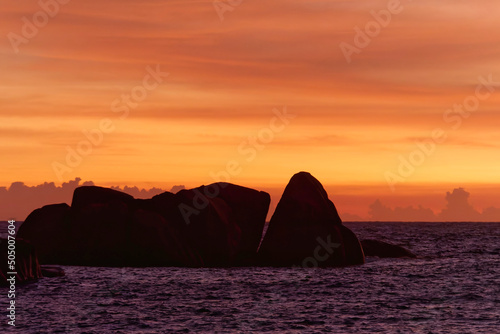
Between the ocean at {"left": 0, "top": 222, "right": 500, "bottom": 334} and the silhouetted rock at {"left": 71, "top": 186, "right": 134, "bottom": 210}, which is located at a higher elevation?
the silhouetted rock at {"left": 71, "top": 186, "right": 134, "bottom": 210}

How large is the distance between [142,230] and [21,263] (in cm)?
1019

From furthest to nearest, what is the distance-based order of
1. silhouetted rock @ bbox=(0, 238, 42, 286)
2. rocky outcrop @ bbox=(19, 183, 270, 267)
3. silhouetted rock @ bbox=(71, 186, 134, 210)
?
silhouetted rock @ bbox=(71, 186, 134, 210), rocky outcrop @ bbox=(19, 183, 270, 267), silhouetted rock @ bbox=(0, 238, 42, 286)

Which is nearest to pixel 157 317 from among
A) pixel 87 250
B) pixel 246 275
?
pixel 246 275

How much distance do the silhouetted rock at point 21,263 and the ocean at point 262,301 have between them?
0.74 metres

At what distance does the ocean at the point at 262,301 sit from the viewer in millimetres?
28219

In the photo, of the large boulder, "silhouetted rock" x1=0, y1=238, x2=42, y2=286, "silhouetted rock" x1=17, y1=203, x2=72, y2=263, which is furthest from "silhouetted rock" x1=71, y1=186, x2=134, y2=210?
the large boulder

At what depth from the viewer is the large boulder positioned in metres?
49.1

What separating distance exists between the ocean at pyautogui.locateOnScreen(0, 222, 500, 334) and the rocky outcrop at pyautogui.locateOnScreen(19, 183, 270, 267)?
1137 millimetres

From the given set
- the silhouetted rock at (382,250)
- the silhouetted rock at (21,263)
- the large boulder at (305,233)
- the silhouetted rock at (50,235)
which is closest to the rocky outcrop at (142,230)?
the silhouetted rock at (50,235)

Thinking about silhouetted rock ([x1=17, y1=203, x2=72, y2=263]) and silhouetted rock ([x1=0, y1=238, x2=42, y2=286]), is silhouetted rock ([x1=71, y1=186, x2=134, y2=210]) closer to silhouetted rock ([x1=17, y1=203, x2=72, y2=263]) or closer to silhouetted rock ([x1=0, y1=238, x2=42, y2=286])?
silhouetted rock ([x1=17, y1=203, x2=72, y2=263])

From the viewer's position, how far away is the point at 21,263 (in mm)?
38656

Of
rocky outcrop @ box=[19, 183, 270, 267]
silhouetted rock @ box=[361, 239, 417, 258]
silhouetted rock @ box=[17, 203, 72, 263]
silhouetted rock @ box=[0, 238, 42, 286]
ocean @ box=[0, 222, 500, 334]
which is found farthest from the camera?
silhouetted rock @ box=[361, 239, 417, 258]

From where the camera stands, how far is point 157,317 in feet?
98.5

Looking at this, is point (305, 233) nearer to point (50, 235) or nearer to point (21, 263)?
point (50, 235)
